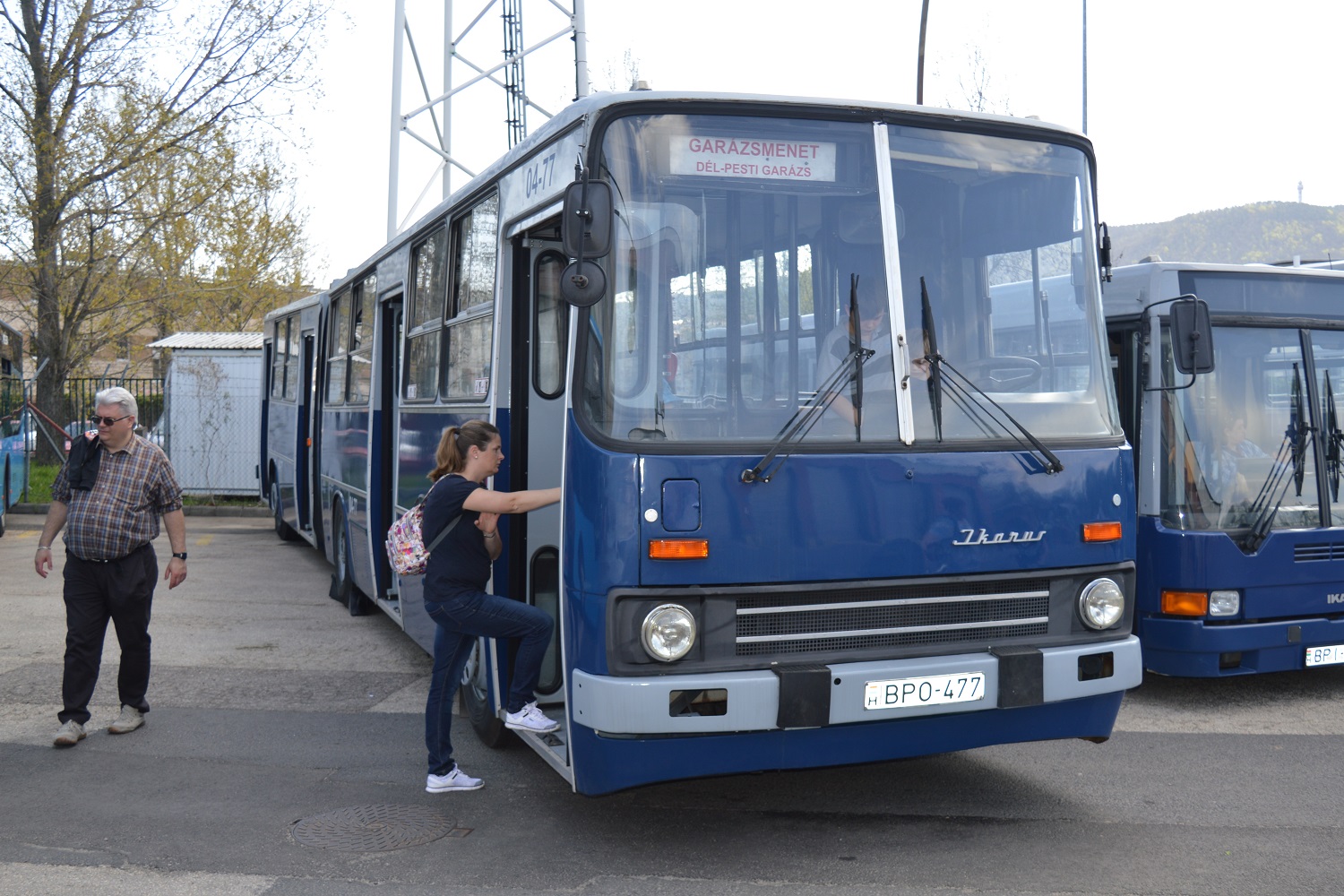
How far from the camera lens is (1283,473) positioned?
8406mm

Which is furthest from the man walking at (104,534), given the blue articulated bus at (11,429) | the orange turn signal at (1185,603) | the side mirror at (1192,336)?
the blue articulated bus at (11,429)

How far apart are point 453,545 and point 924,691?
213cm

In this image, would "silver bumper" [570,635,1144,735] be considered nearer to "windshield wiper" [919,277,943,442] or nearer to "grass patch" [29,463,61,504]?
"windshield wiper" [919,277,943,442]

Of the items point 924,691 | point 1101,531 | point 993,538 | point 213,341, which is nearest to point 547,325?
point 993,538

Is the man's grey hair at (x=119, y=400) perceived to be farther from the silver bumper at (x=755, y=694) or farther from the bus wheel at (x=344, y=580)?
the bus wheel at (x=344, y=580)

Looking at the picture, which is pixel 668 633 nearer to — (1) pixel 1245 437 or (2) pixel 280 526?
(1) pixel 1245 437

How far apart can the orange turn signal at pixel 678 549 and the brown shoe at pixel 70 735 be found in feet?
12.8

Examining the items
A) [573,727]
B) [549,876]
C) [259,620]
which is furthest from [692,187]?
[259,620]

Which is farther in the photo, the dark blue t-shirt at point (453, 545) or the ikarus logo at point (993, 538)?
the dark blue t-shirt at point (453, 545)

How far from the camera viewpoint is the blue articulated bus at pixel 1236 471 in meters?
8.14

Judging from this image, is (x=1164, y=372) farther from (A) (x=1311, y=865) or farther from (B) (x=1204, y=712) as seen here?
(A) (x=1311, y=865)

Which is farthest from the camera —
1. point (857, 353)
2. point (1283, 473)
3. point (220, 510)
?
point (220, 510)

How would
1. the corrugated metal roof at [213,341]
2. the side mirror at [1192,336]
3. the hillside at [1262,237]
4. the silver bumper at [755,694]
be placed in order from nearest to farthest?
the silver bumper at [755,694] → the side mirror at [1192,336] → the corrugated metal roof at [213,341] → the hillside at [1262,237]

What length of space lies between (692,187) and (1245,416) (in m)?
4.77
